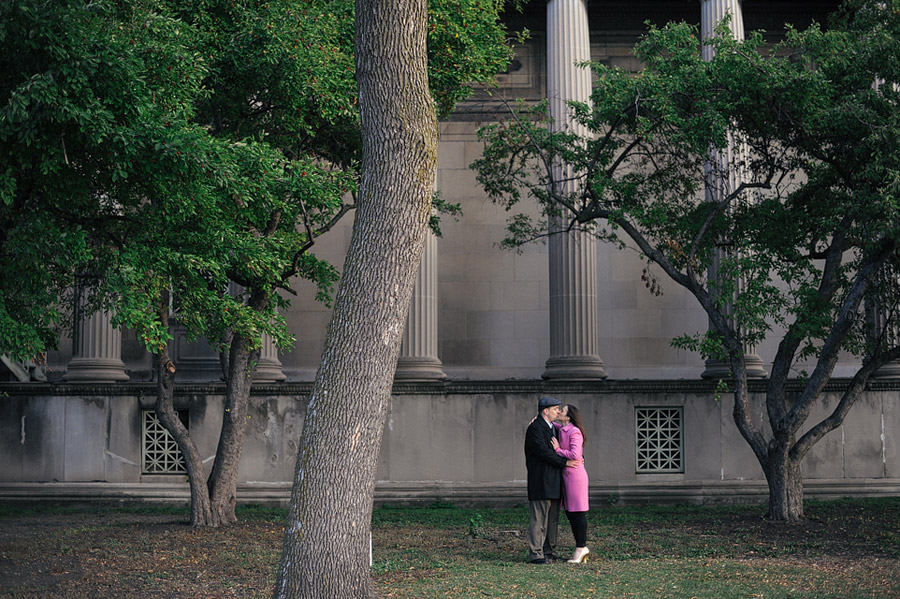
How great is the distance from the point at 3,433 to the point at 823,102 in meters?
17.2

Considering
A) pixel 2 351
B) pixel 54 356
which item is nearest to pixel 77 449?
pixel 54 356

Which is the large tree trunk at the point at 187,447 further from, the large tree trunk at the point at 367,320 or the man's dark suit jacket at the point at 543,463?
the large tree trunk at the point at 367,320

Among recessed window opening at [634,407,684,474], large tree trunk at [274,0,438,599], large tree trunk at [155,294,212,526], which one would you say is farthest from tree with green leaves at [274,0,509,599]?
recessed window opening at [634,407,684,474]

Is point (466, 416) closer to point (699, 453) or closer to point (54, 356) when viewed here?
point (699, 453)

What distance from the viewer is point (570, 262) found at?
21438 mm

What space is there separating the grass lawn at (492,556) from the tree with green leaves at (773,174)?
2.17 m

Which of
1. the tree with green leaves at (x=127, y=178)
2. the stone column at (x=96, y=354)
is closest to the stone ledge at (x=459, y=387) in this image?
the stone column at (x=96, y=354)

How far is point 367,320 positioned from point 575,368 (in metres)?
13.3

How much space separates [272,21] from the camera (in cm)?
1389

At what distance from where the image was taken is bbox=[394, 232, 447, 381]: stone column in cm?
2081

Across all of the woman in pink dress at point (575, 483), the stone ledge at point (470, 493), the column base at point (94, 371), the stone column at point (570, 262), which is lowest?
the stone ledge at point (470, 493)

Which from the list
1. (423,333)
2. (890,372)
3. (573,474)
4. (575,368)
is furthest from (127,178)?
(890,372)

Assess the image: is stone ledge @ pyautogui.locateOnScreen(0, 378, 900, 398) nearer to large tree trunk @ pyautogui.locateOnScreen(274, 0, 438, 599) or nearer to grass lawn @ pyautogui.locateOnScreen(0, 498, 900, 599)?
grass lawn @ pyautogui.locateOnScreen(0, 498, 900, 599)

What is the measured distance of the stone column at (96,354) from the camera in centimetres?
2100
